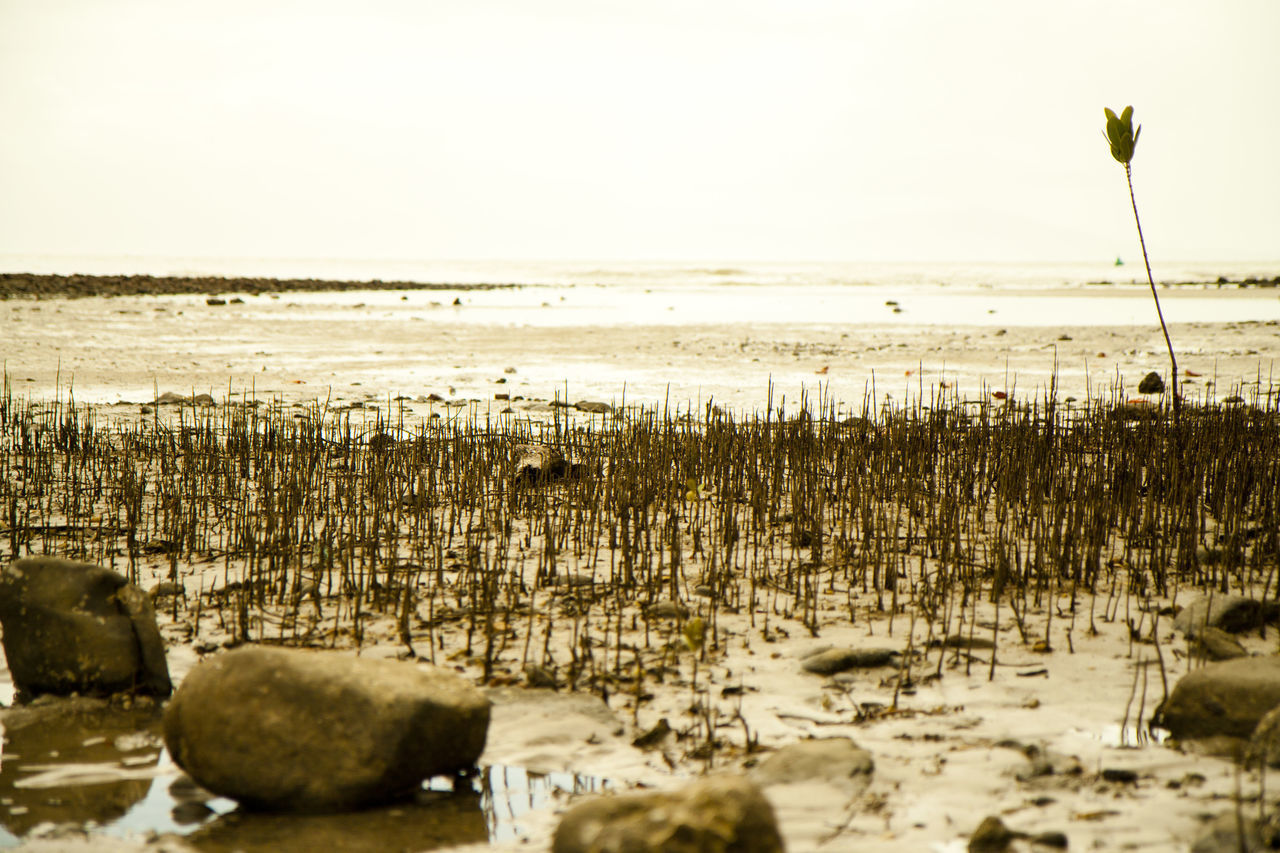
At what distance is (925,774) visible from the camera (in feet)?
8.39

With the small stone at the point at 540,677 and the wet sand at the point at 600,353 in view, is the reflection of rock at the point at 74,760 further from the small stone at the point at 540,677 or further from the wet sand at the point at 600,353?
the wet sand at the point at 600,353

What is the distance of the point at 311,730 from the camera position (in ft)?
8.25

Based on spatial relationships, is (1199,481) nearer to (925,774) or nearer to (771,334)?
(925,774)

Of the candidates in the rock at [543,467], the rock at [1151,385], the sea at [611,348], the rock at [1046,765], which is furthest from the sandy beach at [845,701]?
the rock at [1151,385]

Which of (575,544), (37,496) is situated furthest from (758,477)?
(37,496)

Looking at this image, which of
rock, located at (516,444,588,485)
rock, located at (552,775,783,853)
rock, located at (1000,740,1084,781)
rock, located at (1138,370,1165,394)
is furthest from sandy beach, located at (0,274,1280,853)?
rock, located at (1138,370,1165,394)

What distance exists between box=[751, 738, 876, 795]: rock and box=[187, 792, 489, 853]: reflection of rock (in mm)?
735

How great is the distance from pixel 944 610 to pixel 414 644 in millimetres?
1928

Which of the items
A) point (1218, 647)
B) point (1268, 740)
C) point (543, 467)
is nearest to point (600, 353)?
point (543, 467)

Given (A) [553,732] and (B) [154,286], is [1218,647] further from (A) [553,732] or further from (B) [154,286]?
(B) [154,286]

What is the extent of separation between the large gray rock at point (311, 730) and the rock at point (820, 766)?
0.79 m

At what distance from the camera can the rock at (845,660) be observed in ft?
10.7

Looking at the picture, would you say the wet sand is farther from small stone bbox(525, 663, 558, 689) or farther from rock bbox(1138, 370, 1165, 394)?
small stone bbox(525, 663, 558, 689)

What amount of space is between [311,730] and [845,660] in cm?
169
